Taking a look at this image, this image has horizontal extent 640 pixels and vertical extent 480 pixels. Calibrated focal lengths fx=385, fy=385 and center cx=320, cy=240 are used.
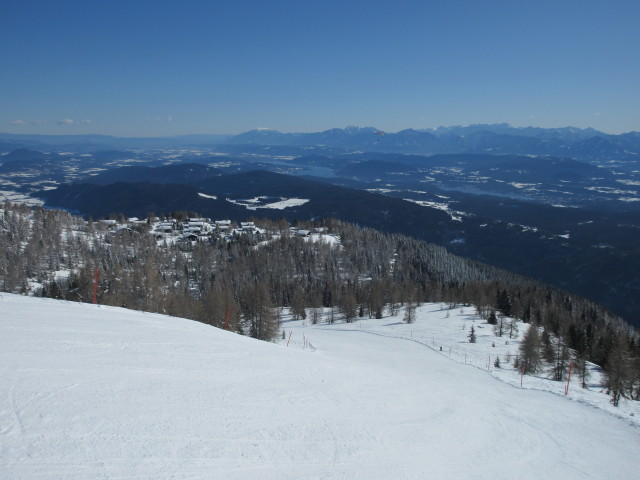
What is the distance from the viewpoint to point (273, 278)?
381ft

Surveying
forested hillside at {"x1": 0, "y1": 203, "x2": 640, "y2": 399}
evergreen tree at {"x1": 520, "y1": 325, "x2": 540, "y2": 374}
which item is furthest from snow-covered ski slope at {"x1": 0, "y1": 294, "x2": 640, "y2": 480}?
forested hillside at {"x1": 0, "y1": 203, "x2": 640, "y2": 399}

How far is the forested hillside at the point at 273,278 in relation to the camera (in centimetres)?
5269

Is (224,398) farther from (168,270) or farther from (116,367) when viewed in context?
(168,270)

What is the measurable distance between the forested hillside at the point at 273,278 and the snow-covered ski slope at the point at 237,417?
834 inches

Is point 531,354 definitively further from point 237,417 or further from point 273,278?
point 273,278

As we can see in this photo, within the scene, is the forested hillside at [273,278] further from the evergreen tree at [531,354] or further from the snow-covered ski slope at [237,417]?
the snow-covered ski slope at [237,417]

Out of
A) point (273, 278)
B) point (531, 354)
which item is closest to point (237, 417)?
point (531, 354)

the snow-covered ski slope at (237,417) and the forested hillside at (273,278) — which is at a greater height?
the snow-covered ski slope at (237,417)

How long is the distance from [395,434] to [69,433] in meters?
10.6

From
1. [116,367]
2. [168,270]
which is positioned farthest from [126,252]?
[116,367]

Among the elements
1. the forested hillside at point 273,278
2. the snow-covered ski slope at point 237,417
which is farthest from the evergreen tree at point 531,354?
the snow-covered ski slope at point 237,417

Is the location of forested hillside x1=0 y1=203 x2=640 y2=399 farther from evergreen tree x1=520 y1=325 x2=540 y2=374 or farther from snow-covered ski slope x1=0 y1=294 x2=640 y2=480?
snow-covered ski slope x1=0 y1=294 x2=640 y2=480

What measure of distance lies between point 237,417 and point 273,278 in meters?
104

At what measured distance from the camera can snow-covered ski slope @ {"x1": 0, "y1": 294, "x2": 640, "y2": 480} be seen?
9977 millimetres
